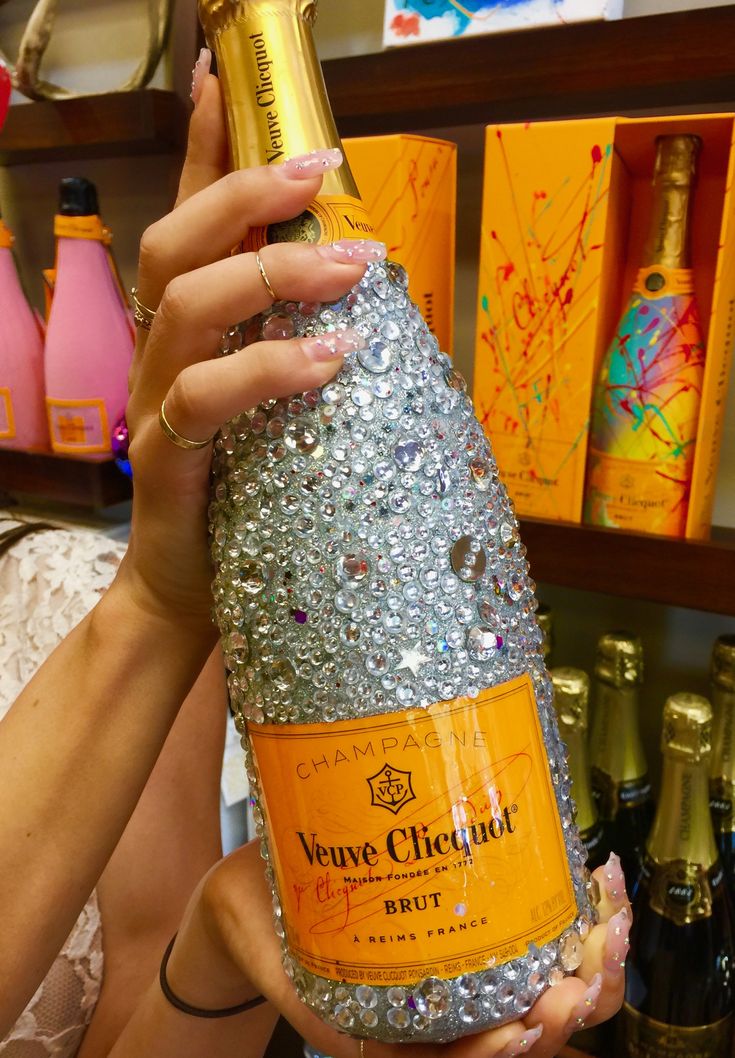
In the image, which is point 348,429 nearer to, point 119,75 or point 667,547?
point 667,547

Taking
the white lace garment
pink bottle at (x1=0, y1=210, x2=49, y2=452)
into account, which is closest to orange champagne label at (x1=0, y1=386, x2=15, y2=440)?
pink bottle at (x1=0, y1=210, x2=49, y2=452)

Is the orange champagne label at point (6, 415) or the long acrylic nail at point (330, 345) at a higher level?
the long acrylic nail at point (330, 345)

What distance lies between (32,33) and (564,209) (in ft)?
2.18

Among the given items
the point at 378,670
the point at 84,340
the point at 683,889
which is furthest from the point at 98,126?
the point at 683,889

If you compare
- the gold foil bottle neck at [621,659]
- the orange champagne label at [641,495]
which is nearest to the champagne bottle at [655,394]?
the orange champagne label at [641,495]

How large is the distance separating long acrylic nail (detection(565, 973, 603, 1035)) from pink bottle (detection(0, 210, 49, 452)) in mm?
803

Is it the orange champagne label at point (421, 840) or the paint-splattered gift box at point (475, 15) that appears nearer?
the orange champagne label at point (421, 840)

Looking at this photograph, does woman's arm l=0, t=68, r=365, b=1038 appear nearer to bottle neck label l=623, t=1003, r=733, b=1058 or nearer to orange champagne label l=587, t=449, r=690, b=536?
orange champagne label l=587, t=449, r=690, b=536

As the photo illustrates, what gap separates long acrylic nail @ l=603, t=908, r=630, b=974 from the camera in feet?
1.12

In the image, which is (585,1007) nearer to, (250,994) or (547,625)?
(250,994)

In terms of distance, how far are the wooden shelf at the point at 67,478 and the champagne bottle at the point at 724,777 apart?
0.65m

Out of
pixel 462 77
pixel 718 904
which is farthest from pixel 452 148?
pixel 718 904

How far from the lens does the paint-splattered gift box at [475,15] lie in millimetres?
539

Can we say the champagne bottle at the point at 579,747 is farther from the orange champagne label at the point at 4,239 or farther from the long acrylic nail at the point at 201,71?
the orange champagne label at the point at 4,239
